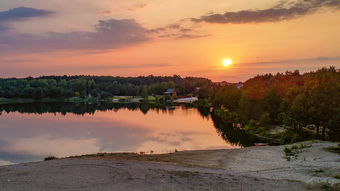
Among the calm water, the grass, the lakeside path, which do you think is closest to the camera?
the lakeside path

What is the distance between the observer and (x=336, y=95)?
95.6 ft

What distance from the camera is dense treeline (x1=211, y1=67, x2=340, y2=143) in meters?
29.2

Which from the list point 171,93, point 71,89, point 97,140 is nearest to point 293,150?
point 97,140

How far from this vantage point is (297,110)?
3119cm

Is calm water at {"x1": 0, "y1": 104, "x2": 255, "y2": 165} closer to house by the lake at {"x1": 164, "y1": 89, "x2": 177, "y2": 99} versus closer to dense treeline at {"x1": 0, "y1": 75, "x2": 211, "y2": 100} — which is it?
dense treeline at {"x1": 0, "y1": 75, "x2": 211, "y2": 100}

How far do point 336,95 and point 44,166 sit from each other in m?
23.2

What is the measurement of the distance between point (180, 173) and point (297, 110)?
17914 mm

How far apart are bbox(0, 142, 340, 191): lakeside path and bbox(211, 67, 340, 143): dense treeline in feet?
22.6

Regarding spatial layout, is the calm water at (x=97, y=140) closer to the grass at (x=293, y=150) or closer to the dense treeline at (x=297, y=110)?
the dense treeline at (x=297, y=110)

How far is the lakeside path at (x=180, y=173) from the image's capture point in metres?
14.7

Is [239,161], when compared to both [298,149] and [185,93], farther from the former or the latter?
[185,93]

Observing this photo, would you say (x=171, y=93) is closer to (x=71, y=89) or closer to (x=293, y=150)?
(x=71, y=89)

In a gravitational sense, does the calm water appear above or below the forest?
below

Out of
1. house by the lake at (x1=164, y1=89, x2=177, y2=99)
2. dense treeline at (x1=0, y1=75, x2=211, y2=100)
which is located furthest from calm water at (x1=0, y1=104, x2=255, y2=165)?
house by the lake at (x1=164, y1=89, x2=177, y2=99)
